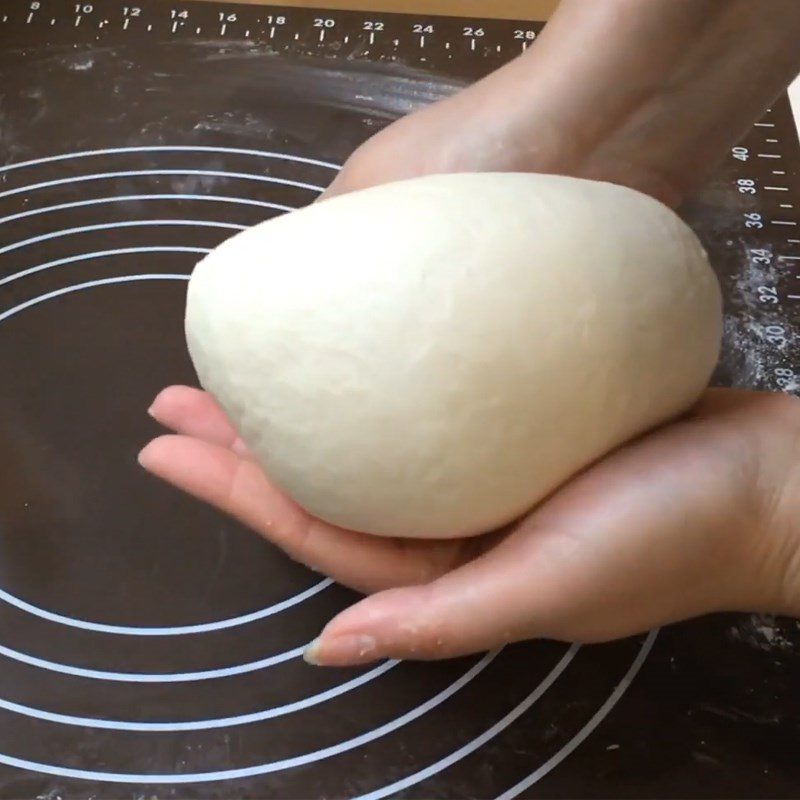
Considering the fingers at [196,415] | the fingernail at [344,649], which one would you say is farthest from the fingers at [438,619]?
the fingers at [196,415]

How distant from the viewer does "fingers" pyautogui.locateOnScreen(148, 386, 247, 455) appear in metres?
0.66

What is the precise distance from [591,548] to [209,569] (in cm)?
29

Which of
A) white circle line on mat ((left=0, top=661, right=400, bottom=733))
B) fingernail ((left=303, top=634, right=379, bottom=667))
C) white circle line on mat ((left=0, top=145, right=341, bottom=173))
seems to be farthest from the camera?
white circle line on mat ((left=0, top=145, right=341, bottom=173))

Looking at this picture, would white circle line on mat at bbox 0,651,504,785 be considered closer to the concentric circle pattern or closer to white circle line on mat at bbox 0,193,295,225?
the concentric circle pattern

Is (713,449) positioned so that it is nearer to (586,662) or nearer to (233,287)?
(586,662)

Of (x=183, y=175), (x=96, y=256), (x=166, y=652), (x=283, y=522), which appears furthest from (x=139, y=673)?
(x=183, y=175)

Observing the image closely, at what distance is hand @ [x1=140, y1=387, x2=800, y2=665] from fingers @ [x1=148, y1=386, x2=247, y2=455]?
46 mm

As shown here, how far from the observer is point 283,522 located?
583mm

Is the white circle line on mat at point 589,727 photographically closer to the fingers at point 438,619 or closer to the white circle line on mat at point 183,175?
the fingers at point 438,619

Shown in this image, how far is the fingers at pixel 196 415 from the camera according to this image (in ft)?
2.16

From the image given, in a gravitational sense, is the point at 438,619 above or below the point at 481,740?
above

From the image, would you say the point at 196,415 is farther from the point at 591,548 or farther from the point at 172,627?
the point at 591,548

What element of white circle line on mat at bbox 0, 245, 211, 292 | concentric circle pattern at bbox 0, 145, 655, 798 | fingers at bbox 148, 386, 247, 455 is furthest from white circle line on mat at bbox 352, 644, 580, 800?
white circle line on mat at bbox 0, 245, 211, 292

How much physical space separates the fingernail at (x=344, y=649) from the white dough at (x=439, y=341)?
8 cm
